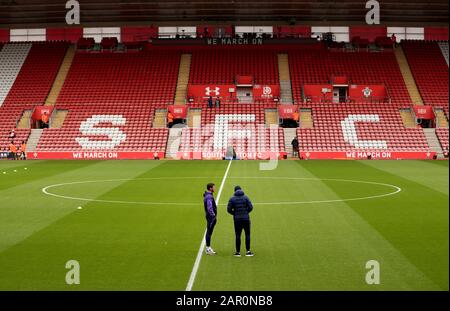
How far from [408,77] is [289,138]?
15.7 meters

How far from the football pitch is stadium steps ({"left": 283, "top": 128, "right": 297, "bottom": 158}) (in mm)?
15684

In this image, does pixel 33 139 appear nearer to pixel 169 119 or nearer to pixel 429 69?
pixel 169 119

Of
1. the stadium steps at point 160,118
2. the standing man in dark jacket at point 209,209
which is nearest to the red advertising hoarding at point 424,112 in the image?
the stadium steps at point 160,118

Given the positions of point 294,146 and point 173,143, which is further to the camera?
point 173,143

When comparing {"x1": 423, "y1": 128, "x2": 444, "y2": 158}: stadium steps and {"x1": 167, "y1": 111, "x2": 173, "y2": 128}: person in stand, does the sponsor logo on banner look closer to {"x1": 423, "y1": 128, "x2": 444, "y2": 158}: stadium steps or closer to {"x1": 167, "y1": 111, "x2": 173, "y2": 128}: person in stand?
{"x1": 167, "y1": 111, "x2": 173, "y2": 128}: person in stand

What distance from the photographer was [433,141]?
1805 inches

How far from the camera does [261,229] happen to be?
15844 mm

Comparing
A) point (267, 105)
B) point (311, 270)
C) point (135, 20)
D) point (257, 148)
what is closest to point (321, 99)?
point (267, 105)

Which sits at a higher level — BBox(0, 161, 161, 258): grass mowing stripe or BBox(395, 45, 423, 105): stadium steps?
BBox(395, 45, 423, 105): stadium steps

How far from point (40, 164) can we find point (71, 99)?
46.9ft

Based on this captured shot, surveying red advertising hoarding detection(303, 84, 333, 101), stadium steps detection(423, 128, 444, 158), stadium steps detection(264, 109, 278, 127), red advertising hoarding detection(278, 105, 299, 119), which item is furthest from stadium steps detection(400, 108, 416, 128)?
stadium steps detection(264, 109, 278, 127)

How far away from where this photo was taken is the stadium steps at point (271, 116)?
160ft

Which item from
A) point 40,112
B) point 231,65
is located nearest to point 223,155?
point 231,65

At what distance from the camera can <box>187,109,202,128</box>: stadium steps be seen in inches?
1913
